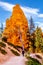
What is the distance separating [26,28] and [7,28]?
7354mm

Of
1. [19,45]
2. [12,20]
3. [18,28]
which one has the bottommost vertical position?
[19,45]

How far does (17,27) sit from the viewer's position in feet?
232

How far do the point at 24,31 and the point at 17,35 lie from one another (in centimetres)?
362

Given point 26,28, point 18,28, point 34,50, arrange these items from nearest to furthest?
point 18,28 < point 26,28 < point 34,50

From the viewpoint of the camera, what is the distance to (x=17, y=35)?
71625 millimetres

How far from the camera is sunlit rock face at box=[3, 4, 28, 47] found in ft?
235

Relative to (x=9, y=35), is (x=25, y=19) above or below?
above

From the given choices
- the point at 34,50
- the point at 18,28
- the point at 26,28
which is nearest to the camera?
the point at 18,28

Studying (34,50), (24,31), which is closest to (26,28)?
(24,31)

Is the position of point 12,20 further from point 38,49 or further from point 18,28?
point 38,49

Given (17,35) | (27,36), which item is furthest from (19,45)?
(27,36)

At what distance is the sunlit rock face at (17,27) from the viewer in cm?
7150

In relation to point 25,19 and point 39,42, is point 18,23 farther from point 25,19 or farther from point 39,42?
point 39,42

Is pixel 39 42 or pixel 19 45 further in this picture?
pixel 39 42
